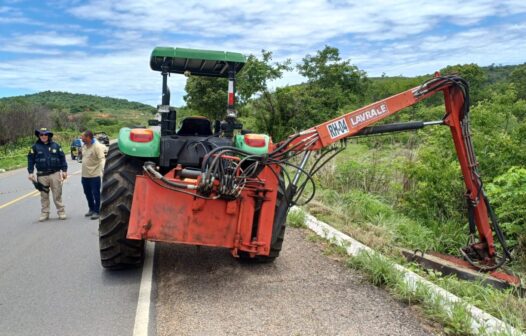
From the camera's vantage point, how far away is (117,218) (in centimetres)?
528

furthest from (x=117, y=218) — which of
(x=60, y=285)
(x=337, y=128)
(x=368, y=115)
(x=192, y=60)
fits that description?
(x=368, y=115)

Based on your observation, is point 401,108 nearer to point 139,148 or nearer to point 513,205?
point 513,205

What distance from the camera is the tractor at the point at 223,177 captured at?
15.9 ft

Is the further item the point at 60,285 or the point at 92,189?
the point at 92,189

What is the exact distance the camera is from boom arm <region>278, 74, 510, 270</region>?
4.99m

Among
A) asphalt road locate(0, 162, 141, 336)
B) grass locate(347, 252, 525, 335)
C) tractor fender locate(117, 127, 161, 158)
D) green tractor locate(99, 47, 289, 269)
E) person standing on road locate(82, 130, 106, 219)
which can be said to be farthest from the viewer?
person standing on road locate(82, 130, 106, 219)

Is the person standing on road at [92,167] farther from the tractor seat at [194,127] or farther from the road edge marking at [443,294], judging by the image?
the road edge marking at [443,294]

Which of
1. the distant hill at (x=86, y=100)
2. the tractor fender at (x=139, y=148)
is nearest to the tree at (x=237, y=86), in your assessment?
the tractor fender at (x=139, y=148)

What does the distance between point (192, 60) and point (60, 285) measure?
324 centimetres

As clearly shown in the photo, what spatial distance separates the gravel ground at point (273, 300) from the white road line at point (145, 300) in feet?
0.36

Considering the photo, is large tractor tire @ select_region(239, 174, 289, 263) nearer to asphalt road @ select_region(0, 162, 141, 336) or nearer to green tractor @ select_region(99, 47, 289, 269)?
green tractor @ select_region(99, 47, 289, 269)

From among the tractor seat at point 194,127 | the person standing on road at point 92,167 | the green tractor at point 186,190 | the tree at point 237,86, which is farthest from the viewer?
the tree at point 237,86

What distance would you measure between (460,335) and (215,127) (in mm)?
4461

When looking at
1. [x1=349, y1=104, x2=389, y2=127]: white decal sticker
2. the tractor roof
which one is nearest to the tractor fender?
the tractor roof
